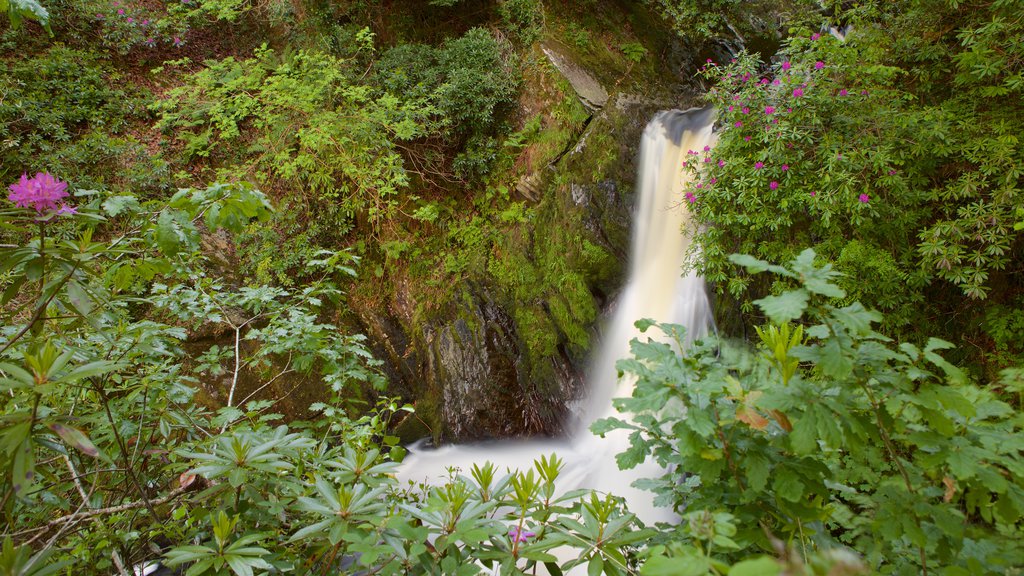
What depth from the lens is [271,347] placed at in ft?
8.04

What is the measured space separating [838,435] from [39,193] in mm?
2000

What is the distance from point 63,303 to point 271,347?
1001mm

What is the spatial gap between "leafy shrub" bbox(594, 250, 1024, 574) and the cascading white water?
3217 mm

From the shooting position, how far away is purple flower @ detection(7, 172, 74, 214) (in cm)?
121

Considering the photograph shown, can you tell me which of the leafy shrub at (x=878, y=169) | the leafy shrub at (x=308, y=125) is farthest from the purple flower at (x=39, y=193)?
the leafy shrub at (x=308, y=125)

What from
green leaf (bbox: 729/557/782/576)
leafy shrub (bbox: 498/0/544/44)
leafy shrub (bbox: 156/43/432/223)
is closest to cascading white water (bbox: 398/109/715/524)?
leafy shrub (bbox: 498/0/544/44)

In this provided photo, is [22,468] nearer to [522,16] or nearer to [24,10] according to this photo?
[24,10]

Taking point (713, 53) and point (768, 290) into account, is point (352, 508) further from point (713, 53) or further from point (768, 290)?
point (713, 53)

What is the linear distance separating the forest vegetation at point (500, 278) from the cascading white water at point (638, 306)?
10.0 inches

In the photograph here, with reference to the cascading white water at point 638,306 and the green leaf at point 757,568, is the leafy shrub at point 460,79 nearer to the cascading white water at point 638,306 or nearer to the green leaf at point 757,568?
the cascading white water at point 638,306

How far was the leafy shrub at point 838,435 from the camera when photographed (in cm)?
99

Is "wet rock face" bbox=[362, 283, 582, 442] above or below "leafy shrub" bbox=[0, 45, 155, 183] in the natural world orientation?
below

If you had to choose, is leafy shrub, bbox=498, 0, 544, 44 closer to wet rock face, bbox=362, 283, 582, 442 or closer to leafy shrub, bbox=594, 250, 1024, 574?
wet rock face, bbox=362, 283, 582, 442

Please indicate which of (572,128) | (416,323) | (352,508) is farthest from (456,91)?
(352,508)
